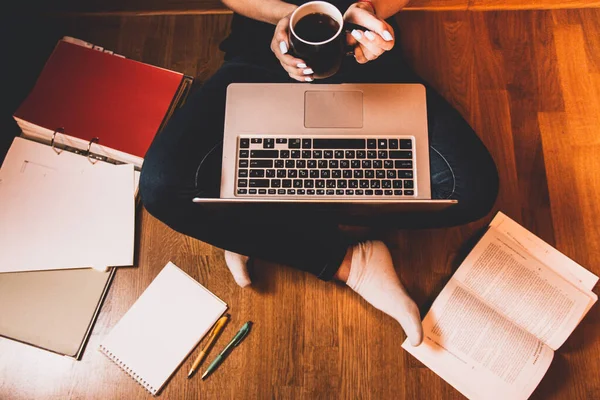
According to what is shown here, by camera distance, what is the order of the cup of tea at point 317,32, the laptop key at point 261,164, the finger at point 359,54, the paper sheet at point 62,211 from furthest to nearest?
the paper sheet at point 62,211 < the laptop key at point 261,164 < the finger at point 359,54 < the cup of tea at point 317,32

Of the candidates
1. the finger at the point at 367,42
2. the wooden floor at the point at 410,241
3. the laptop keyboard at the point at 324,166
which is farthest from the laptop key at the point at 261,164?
the wooden floor at the point at 410,241

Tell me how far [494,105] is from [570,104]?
25cm

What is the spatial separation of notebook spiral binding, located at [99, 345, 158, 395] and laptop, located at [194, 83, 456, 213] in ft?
2.03

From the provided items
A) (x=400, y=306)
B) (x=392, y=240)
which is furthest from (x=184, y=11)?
(x=400, y=306)

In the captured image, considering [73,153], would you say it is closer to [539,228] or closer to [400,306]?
[400,306]

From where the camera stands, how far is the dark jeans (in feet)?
3.10

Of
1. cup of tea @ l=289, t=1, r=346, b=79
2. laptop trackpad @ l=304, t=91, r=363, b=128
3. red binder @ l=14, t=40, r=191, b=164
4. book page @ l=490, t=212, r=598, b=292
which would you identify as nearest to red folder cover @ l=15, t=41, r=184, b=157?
red binder @ l=14, t=40, r=191, b=164

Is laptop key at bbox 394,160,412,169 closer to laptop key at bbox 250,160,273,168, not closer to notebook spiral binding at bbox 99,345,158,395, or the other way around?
laptop key at bbox 250,160,273,168

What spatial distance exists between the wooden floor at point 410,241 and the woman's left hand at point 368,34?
2.09ft

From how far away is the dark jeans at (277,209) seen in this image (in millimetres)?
945

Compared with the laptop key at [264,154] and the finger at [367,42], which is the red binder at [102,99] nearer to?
the laptop key at [264,154]

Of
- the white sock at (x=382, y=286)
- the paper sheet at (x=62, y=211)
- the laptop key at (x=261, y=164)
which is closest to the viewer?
the laptop key at (x=261, y=164)

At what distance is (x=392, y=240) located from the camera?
4.19 feet

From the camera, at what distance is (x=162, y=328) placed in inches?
46.6
